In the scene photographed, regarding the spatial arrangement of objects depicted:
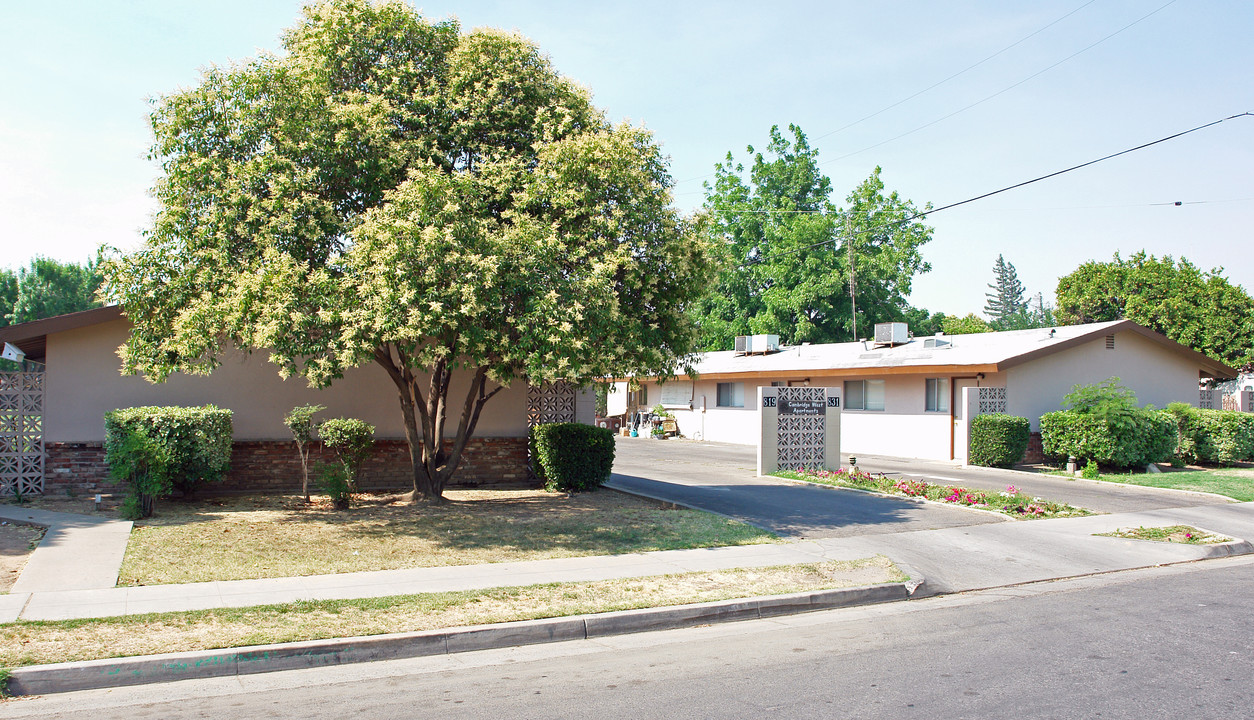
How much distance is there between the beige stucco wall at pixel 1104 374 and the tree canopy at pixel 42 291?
52798 millimetres

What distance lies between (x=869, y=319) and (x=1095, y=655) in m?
39.3

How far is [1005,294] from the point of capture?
139 meters

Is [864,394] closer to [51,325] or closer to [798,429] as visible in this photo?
[798,429]

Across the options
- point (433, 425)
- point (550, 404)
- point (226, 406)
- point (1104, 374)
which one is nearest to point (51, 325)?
point (226, 406)

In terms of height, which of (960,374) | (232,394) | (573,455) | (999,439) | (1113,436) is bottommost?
(573,455)

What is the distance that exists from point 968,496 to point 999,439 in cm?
754

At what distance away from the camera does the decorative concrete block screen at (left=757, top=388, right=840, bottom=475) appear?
19.5m

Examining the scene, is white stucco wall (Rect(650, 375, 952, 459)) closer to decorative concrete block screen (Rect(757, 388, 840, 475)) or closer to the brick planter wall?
decorative concrete block screen (Rect(757, 388, 840, 475))

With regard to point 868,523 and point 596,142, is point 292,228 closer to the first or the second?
point 596,142

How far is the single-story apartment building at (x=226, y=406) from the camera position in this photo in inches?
531

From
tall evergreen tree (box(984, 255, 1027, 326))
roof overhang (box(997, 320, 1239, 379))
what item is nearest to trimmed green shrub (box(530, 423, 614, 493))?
roof overhang (box(997, 320, 1239, 379))

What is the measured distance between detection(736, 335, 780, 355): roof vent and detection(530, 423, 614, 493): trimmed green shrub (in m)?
19.2

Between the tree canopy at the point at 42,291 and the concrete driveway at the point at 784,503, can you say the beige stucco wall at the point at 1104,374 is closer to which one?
the concrete driveway at the point at 784,503

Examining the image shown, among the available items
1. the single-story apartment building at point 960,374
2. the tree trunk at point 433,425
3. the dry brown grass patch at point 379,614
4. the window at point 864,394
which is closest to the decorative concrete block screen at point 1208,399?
the single-story apartment building at point 960,374
